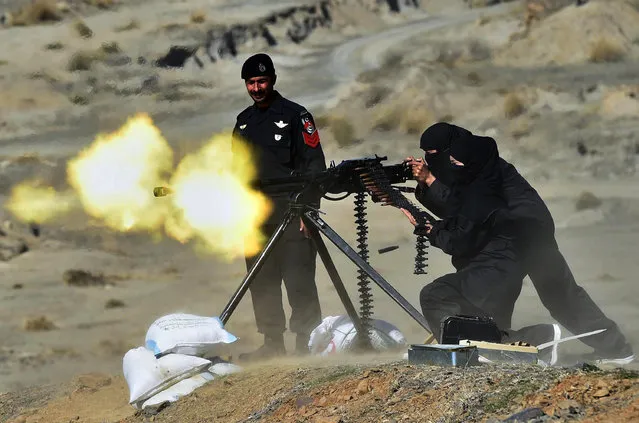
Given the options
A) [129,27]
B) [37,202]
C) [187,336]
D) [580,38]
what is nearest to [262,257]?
[187,336]

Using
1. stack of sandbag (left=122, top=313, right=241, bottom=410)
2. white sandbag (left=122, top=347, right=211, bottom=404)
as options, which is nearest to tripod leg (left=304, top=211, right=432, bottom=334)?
stack of sandbag (left=122, top=313, right=241, bottom=410)

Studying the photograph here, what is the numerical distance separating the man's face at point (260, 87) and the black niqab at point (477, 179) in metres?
1.51

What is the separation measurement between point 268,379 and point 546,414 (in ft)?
8.90

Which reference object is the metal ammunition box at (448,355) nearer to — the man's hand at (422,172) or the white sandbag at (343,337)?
the man's hand at (422,172)

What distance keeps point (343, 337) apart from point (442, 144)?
59.6 inches

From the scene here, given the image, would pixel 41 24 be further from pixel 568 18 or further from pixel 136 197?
pixel 136 197

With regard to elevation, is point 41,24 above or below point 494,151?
above

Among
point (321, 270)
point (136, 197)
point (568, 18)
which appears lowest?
point (321, 270)

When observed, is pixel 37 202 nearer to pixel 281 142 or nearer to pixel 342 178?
pixel 281 142

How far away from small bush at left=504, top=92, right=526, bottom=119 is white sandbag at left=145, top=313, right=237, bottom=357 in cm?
1396

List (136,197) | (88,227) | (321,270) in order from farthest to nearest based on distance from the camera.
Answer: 1. (88,227)
2. (321,270)
3. (136,197)

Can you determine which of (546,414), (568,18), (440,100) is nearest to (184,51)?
(440,100)

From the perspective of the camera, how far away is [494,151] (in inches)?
350

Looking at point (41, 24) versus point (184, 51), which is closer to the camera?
point (184, 51)
